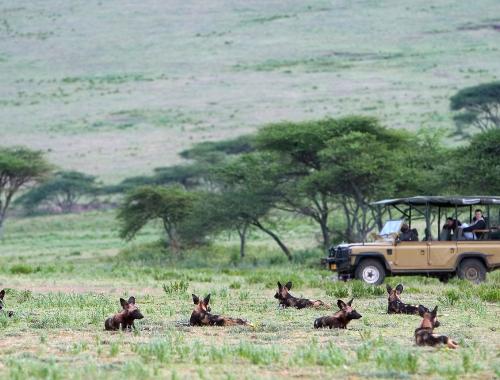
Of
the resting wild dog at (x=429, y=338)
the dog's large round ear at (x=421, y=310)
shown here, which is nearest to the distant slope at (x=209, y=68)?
the dog's large round ear at (x=421, y=310)

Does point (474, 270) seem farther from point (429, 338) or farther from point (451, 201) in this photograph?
point (429, 338)

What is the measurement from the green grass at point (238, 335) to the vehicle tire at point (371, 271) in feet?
1.77

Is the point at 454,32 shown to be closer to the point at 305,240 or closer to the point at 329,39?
the point at 329,39

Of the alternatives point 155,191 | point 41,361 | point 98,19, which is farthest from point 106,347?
point 98,19

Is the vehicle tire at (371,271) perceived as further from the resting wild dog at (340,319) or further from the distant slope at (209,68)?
the distant slope at (209,68)

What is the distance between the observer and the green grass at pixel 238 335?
9.29 meters

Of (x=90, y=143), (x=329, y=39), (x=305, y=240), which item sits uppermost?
(x=329, y=39)

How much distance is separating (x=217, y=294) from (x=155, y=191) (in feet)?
66.1

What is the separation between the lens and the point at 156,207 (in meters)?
38.4

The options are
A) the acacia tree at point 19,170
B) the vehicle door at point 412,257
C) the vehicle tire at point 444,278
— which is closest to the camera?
the vehicle door at point 412,257

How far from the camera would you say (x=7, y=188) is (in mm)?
45875

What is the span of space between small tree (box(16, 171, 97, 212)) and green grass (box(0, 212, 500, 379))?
31.3m

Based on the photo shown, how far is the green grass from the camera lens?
929 cm

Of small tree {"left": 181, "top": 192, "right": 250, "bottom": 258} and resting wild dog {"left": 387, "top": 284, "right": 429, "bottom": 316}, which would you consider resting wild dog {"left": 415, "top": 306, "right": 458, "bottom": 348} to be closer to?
resting wild dog {"left": 387, "top": 284, "right": 429, "bottom": 316}
